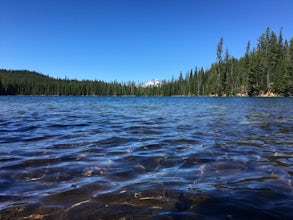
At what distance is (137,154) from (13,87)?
18013 cm

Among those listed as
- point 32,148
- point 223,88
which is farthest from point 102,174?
point 223,88

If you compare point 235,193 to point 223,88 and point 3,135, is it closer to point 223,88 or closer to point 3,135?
point 3,135

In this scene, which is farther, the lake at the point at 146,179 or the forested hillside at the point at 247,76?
the forested hillside at the point at 247,76

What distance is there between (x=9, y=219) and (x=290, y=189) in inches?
201

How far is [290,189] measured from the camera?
518cm

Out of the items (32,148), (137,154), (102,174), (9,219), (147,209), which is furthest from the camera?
(32,148)

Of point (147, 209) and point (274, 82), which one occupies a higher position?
point (274, 82)

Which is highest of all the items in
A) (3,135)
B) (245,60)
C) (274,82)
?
(245,60)

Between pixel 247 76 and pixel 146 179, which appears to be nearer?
pixel 146 179

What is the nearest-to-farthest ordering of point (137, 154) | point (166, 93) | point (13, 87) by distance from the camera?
point (137, 154) < point (13, 87) < point (166, 93)

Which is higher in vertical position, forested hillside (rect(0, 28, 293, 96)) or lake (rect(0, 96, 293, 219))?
forested hillside (rect(0, 28, 293, 96))

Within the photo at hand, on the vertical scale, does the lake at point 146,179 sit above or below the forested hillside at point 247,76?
below

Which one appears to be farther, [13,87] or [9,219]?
[13,87]

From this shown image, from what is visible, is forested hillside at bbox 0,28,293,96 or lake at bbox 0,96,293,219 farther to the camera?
forested hillside at bbox 0,28,293,96
